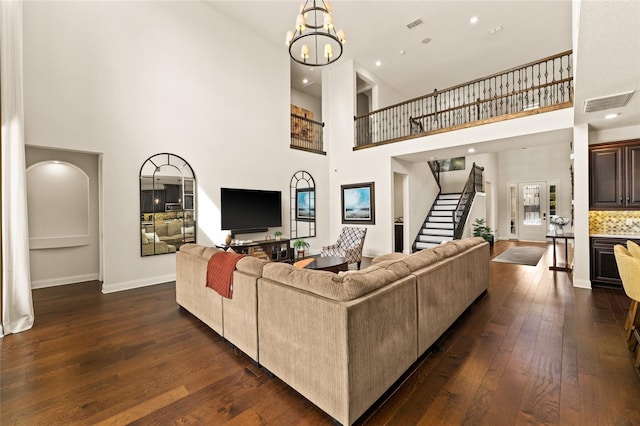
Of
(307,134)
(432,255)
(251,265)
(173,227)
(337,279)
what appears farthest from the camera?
(307,134)

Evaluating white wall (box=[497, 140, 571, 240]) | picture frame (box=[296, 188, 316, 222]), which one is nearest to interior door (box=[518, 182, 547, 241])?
white wall (box=[497, 140, 571, 240])

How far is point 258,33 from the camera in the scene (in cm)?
650

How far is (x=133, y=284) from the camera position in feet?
15.3

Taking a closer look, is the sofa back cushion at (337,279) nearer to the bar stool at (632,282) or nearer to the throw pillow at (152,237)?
the bar stool at (632,282)

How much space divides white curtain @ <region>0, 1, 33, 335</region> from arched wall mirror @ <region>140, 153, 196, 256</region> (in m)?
1.70

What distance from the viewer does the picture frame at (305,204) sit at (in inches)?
289

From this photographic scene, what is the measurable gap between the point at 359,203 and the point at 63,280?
6.38m

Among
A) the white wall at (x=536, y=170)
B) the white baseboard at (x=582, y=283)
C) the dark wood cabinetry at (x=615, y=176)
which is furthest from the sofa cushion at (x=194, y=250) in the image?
the white wall at (x=536, y=170)

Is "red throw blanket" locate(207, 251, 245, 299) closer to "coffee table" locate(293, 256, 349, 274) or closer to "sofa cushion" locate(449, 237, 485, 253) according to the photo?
"coffee table" locate(293, 256, 349, 274)

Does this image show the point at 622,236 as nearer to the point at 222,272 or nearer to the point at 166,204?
the point at 222,272

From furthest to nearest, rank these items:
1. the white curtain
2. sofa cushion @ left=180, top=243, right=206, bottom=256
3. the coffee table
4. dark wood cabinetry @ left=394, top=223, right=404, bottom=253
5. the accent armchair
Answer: dark wood cabinetry @ left=394, top=223, right=404, bottom=253 < the accent armchair < the coffee table < sofa cushion @ left=180, top=243, right=206, bottom=256 < the white curtain

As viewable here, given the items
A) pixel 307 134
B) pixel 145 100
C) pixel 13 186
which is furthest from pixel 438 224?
pixel 13 186

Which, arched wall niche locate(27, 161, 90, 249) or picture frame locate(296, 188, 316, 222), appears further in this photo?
picture frame locate(296, 188, 316, 222)

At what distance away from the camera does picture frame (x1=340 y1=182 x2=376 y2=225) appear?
7281 millimetres
